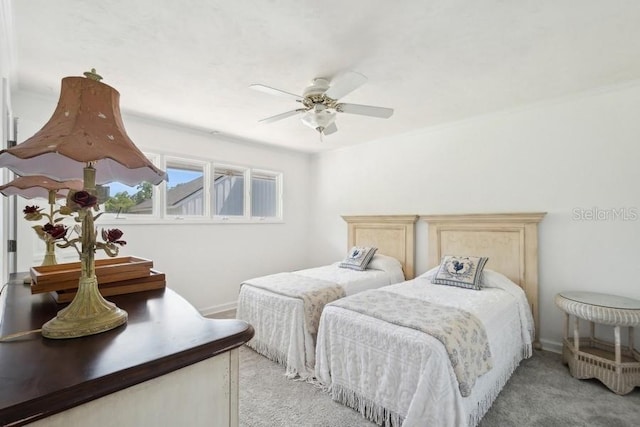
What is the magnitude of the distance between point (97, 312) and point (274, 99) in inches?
97.2

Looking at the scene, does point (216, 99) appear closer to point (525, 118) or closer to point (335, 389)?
point (335, 389)

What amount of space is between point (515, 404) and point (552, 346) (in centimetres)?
123

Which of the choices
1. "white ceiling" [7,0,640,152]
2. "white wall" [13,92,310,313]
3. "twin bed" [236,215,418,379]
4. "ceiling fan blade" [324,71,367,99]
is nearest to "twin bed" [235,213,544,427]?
"twin bed" [236,215,418,379]

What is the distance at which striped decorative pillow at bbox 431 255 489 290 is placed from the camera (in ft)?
9.39

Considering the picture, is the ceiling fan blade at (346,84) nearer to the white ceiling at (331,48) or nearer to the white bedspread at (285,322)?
the white ceiling at (331,48)

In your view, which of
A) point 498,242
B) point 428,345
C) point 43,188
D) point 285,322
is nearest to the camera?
point 43,188

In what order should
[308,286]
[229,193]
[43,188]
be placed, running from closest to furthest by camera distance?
[43,188]
[308,286]
[229,193]

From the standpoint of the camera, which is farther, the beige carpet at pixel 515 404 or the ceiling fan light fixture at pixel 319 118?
the ceiling fan light fixture at pixel 319 118

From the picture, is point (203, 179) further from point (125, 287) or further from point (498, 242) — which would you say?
point (498, 242)

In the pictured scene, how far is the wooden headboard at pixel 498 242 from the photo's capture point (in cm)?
300

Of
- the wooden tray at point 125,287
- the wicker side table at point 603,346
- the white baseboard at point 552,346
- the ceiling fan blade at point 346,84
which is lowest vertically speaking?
the white baseboard at point 552,346

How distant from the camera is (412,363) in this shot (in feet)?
5.81

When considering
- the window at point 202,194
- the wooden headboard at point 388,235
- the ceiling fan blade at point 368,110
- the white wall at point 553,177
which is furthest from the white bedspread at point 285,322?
the ceiling fan blade at point 368,110

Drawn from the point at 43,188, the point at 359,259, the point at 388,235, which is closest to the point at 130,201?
the point at 43,188
